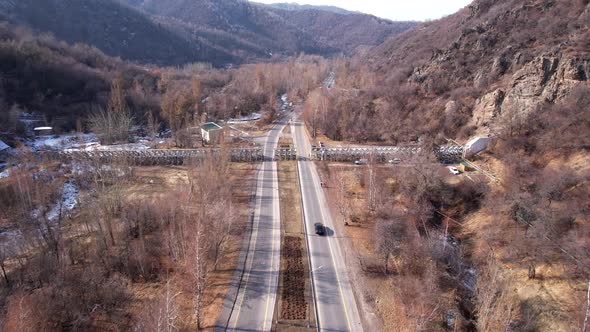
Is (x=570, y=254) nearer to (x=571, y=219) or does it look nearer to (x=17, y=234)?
(x=571, y=219)

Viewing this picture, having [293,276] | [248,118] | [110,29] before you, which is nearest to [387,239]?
[293,276]

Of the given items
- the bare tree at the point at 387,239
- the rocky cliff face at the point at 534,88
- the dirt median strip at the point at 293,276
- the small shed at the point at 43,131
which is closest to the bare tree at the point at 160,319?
the dirt median strip at the point at 293,276

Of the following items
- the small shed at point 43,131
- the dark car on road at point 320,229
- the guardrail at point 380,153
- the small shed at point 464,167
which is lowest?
the dark car on road at point 320,229

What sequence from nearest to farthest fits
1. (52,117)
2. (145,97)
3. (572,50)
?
1. (572,50)
2. (52,117)
3. (145,97)

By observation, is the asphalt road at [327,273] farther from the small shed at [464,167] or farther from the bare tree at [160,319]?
the small shed at [464,167]

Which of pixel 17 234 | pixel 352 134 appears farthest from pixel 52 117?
pixel 352 134

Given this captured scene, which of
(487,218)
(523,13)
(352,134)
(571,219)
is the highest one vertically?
(523,13)

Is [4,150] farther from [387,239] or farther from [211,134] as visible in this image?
[387,239]
